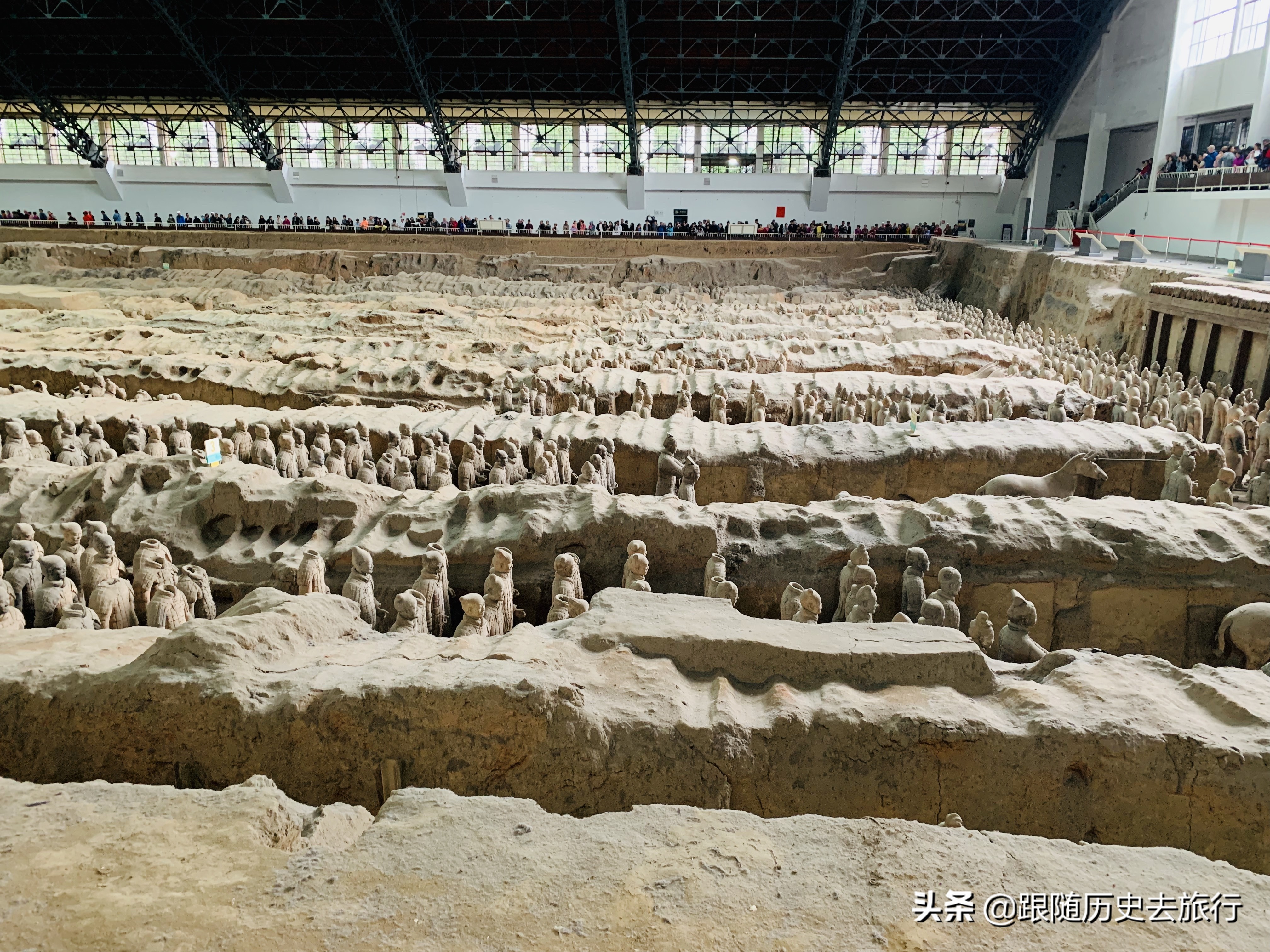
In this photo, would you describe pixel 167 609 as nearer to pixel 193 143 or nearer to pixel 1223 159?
pixel 1223 159

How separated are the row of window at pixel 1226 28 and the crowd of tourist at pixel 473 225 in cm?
727

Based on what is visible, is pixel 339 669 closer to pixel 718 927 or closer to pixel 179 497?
pixel 718 927

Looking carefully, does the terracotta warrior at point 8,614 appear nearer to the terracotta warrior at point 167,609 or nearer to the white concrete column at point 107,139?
the terracotta warrior at point 167,609

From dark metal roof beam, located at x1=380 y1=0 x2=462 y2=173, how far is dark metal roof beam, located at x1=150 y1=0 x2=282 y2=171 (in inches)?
173

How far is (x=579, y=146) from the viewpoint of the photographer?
25.4 meters

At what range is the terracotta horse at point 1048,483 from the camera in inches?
250

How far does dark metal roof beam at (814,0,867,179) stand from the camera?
18.8 m

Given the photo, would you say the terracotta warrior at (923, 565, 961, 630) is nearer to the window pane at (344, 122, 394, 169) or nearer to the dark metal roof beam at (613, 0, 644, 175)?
the dark metal roof beam at (613, 0, 644, 175)

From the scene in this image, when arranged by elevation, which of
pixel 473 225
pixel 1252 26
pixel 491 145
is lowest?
pixel 473 225

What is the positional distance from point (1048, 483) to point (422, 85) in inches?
761

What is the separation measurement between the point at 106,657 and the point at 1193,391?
10629mm

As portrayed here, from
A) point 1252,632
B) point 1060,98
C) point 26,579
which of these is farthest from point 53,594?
point 1060,98

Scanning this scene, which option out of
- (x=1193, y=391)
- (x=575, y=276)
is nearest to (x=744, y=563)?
(x=1193, y=391)

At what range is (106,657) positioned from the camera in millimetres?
3609
